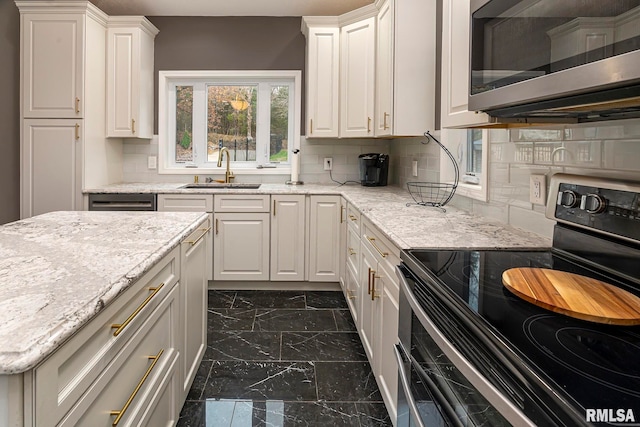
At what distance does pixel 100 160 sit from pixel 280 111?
166 centimetres

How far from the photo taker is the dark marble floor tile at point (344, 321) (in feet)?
9.98

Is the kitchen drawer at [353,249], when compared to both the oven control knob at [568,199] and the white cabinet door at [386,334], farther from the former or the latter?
the oven control knob at [568,199]

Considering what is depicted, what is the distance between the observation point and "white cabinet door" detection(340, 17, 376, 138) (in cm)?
368

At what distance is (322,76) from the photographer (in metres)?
3.91

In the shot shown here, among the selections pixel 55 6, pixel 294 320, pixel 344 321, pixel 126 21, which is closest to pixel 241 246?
pixel 294 320

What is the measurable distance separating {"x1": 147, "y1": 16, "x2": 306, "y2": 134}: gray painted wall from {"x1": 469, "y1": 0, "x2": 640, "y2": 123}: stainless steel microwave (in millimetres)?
3063

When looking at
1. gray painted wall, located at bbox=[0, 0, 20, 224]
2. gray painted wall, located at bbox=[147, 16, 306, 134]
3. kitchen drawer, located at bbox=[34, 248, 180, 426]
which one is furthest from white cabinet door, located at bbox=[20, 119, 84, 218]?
kitchen drawer, located at bbox=[34, 248, 180, 426]

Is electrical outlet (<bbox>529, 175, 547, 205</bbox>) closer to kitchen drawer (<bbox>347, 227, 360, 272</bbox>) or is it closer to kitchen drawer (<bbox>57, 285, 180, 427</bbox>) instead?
kitchen drawer (<bbox>347, 227, 360, 272</bbox>)

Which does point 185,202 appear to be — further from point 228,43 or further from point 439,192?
point 439,192

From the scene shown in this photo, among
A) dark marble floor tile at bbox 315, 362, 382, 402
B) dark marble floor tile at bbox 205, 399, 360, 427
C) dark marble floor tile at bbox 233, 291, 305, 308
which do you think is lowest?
dark marble floor tile at bbox 205, 399, 360, 427

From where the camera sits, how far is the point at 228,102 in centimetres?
445

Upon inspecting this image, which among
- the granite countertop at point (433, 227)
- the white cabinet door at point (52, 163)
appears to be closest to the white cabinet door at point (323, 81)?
the granite countertop at point (433, 227)

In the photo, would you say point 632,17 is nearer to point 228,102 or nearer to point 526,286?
point 526,286

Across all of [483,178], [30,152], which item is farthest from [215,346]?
[30,152]
